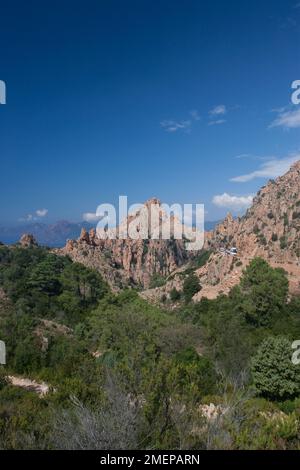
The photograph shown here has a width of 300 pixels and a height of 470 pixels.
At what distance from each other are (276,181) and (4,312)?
3097 inches

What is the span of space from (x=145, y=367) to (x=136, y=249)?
95.4 m

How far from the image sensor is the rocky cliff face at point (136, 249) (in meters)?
86.1

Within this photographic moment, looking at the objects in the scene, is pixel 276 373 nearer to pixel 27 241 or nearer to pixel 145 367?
pixel 145 367

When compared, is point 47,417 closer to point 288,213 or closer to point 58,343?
point 58,343

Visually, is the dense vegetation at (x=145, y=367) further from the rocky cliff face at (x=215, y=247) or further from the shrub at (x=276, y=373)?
the rocky cliff face at (x=215, y=247)

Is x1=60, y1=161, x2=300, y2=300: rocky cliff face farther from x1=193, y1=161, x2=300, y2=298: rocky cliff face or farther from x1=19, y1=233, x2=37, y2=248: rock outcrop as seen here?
x1=19, y1=233, x2=37, y2=248: rock outcrop

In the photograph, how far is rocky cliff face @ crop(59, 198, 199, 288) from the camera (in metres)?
86.1

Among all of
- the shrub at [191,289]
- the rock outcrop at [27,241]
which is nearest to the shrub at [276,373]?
the shrub at [191,289]

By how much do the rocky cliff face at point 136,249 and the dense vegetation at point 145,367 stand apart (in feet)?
Answer: 79.8

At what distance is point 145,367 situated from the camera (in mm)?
9125

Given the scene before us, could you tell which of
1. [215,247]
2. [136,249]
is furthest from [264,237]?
[136,249]

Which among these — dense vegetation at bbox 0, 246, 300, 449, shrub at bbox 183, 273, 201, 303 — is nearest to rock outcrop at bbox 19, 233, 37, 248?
dense vegetation at bbox 0, 246, 300, 449

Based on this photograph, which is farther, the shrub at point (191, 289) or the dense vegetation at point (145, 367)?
the shrub at point (191, 289)
